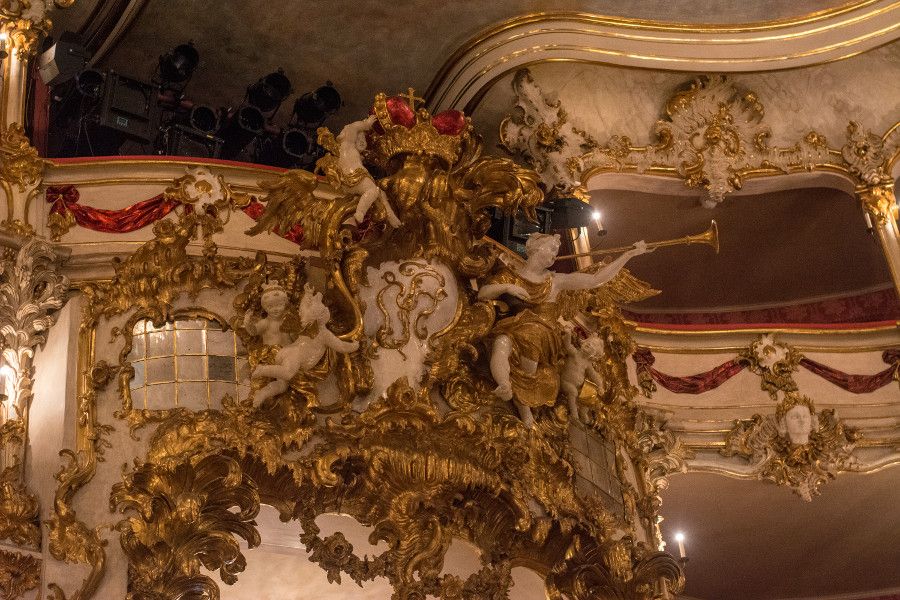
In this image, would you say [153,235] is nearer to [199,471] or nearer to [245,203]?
[245,203]

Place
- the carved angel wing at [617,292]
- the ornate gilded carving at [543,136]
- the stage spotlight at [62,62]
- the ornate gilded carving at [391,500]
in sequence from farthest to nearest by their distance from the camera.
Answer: the ornate gilded carving at [543,136]
the carved angel wing at [617,292]
the stage spotlight at [62,62]
the ornate gilded carving at [391,500]

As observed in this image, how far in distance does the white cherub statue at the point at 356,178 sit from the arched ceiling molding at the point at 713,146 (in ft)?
8.38

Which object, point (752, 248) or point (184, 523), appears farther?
point (752, 248)

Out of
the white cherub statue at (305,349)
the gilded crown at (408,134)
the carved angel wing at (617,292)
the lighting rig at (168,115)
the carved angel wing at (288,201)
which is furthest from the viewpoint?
the lighting rig at (168,115)

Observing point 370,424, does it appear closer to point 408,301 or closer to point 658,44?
point 408,301

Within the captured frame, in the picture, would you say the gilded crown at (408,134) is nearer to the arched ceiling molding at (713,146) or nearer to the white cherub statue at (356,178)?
the white cherub statue at (356,178)

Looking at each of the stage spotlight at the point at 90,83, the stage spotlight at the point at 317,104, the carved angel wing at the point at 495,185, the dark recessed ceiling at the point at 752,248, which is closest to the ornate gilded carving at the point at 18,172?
the stage spotlight at the point at 90,83

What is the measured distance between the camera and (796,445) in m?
8.91

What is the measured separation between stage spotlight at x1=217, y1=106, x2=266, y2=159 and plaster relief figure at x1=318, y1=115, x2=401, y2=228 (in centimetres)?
208

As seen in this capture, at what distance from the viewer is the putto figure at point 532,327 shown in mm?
7180

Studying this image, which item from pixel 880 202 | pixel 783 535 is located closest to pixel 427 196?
pixel 880 202

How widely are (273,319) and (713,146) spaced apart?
14.0 ft

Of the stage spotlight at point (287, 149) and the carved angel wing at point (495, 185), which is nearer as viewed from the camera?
the carved angel wing at point (495, 185)

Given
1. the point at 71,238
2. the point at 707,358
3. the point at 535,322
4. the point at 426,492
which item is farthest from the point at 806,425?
the point at 71,238
